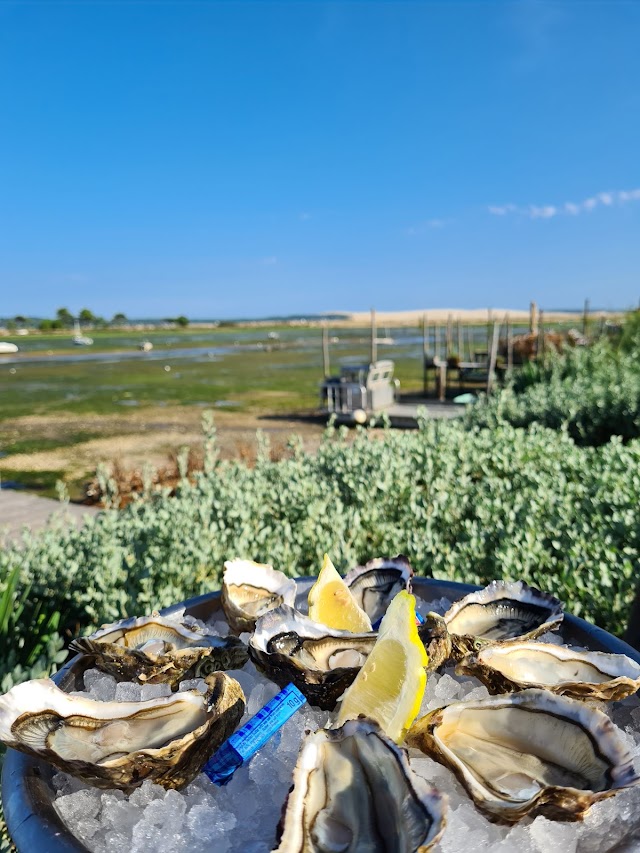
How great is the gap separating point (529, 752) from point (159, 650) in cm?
72

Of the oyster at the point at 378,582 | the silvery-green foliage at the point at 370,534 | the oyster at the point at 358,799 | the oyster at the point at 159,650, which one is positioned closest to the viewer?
the oyster at the point at 358,799

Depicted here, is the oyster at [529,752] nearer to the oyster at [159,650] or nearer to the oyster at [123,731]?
the oyster at [123,731]

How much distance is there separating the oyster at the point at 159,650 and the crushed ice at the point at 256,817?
180 mm

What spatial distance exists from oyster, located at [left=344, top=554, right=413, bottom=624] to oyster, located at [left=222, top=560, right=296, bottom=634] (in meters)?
0.16

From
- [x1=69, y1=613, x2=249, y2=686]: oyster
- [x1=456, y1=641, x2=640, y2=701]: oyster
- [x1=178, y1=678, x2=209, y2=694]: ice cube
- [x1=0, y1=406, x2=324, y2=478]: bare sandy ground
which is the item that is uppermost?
[x1=456, y1=641, x2=640, y2=701]: oyster

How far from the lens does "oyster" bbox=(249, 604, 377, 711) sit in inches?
39.9

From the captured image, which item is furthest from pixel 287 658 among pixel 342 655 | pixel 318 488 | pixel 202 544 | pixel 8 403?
pixel 8 403

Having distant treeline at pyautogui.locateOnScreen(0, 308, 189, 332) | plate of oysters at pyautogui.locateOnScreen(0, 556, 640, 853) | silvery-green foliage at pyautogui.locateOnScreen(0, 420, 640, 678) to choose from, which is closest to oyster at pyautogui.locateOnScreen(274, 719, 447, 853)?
plate of oysters at pyautogui.locateOnScreen(0, 556, 640, 853)

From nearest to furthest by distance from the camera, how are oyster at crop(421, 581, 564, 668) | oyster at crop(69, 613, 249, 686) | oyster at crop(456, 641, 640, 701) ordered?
oyster at crop(456, 641, 640, 701)
oyster at crop(69, 613, 249, 686)
oyster at crop(421, 581, 564, 668)

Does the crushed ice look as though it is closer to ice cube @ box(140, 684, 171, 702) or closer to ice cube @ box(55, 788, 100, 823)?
ice cube @ box(55, 788, 100, 823)

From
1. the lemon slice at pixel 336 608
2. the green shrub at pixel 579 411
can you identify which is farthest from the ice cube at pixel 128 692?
the green shrub at pixel 579 411

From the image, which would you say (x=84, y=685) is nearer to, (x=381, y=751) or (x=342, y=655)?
(x=342, y=655)

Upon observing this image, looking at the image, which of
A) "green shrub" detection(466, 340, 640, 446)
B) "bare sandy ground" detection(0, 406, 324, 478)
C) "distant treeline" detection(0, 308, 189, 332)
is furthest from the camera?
"distant treeline" detection(0, 308, 189, 332)

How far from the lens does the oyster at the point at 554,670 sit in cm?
100
